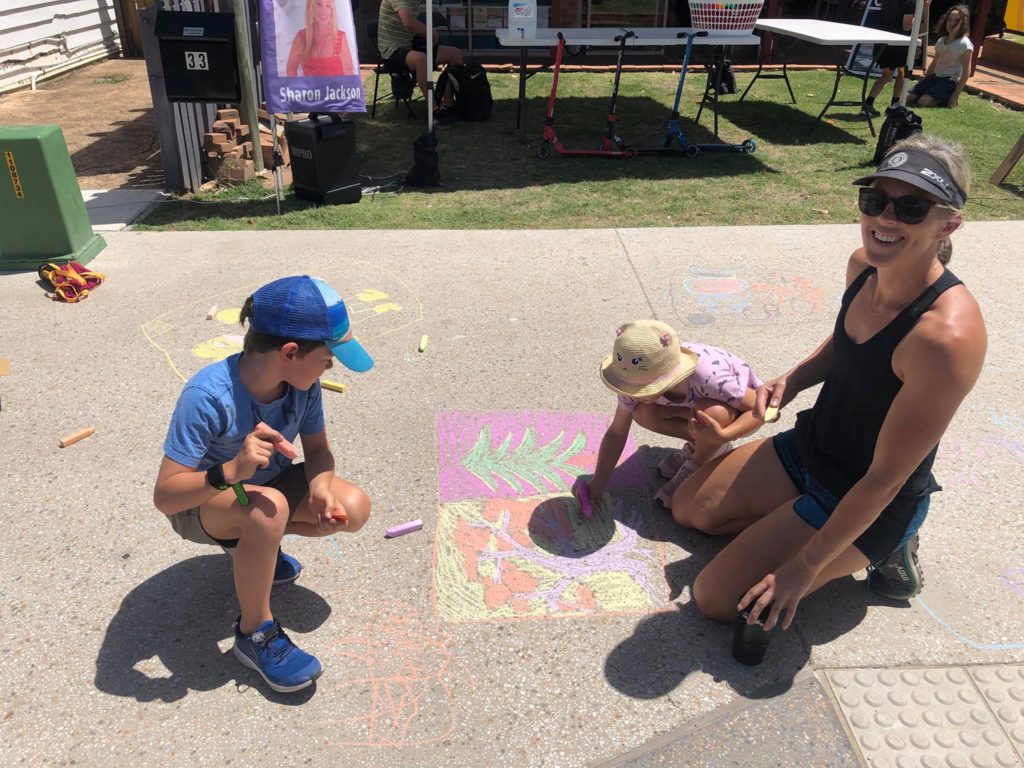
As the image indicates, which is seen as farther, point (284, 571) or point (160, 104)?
point (160, 104)

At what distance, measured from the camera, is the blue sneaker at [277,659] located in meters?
2.28

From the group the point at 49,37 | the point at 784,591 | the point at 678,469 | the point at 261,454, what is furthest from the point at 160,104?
the point at 49,37

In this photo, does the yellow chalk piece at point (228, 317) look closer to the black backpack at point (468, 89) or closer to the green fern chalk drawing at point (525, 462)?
the green fern chalk drawing at point (525, 462)

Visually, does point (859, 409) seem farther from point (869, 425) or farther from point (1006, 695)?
point (1006, 695)

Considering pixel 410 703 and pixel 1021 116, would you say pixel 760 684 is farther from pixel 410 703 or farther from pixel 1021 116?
pixel 1021 116

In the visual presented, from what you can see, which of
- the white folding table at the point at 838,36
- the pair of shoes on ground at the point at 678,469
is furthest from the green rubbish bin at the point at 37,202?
the white folding table at the point at 838,36

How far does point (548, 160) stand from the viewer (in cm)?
795

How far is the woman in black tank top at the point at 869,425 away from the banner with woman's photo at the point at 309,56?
4.62m

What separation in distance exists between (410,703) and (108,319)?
320 centimetres

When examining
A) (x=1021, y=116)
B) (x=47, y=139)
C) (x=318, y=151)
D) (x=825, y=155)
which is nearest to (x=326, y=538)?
(x=47, y=139)

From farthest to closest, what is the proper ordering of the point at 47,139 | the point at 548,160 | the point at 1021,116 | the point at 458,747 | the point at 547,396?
the point at 1021,116, the point at 548,160, the point at 47,139, the point at 547,396, the point at 458,747

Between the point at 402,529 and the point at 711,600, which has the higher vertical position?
the point at 711,600

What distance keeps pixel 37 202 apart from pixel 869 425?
4842 mm

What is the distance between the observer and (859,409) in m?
2.41
